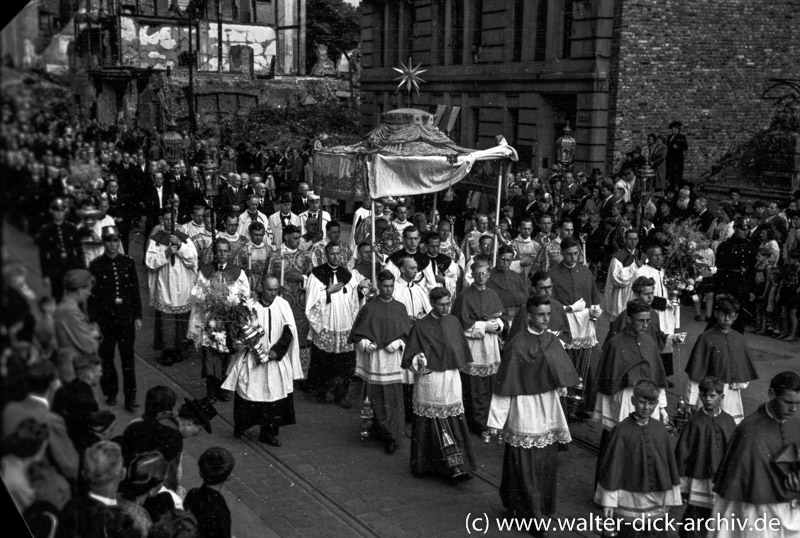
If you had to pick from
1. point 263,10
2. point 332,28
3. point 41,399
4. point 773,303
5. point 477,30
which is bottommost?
point 773,303

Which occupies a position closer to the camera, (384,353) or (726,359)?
(726,359)

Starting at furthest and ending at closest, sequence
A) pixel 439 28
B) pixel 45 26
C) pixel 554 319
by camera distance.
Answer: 1. pixel 439 28
2. pixel 554 319
3. pixel 45 26

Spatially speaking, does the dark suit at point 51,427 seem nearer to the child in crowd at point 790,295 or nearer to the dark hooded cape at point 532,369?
the dark hooded cape at point 532,369

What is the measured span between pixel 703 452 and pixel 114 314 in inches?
192

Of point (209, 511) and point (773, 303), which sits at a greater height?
point (209, 511)

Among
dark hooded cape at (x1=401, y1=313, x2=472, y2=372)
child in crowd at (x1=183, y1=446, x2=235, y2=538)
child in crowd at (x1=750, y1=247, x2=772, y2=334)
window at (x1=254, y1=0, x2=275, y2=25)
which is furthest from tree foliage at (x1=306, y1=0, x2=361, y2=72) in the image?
child in crowd at (x1=183, y1=446, x2=235, y2=538)

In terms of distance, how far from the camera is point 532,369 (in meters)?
6.58

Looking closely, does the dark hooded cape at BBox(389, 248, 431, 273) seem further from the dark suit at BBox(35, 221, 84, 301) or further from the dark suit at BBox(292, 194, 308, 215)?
the dark suit at BBox(35, 221, 84, 301)

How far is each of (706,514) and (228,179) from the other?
1091cm

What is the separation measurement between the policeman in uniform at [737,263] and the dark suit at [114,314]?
10.9 metres

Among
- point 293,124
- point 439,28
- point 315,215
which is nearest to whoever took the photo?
point 315,215

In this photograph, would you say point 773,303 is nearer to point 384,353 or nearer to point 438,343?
point 384,353

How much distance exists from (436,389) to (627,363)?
1.59m

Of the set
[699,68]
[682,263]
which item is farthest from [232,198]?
[699,68]
